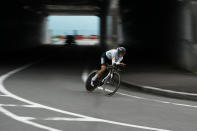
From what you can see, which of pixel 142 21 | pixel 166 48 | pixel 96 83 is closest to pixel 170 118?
pixel 96 83

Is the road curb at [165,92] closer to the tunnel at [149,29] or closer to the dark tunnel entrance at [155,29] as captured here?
the tunnel at [149,29]

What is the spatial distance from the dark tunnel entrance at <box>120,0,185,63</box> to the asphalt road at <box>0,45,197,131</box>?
29.5ft

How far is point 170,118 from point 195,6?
10.1m

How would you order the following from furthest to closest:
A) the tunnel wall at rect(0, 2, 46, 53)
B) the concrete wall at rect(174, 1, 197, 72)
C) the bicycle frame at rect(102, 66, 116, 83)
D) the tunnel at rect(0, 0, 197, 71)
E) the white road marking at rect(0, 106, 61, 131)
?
the tunnel wall at rect(0, 2, 46, 53), the tunnel at rect(0, 0, 197, 71), the concrete wall at rect(174, 1, 197, 72), the bicycle frame at rect(102, 66, 116, 83), the white road marking at rect(0, 106, 61, 131)

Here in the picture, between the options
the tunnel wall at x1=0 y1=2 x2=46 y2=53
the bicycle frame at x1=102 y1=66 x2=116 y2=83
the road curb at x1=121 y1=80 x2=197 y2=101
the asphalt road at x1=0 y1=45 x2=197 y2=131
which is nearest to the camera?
the asphalt road at x1=0 y1=45 x2=197 y2=131

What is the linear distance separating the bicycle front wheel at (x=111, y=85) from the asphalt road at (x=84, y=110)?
17 centimetres

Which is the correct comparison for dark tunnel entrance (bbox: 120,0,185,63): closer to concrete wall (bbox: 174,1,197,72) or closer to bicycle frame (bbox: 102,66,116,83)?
concrete wall (bbox: 174,1,197,72)

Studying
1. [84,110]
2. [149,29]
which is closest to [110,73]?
[84,110]

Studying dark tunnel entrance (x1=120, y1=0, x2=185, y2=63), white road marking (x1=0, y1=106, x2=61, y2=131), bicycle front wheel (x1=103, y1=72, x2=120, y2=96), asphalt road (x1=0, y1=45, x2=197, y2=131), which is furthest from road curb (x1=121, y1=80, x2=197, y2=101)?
dark tunnel entrance (x1=120, y1=0, x2=185, y2=63)

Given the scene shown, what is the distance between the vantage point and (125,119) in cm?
789

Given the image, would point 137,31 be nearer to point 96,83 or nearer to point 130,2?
point 130,2

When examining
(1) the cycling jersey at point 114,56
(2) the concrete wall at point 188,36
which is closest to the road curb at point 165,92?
(1) the cycling jersey at point 114,56

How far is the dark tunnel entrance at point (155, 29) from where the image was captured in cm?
2075

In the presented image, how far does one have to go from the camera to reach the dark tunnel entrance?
2075 cm
